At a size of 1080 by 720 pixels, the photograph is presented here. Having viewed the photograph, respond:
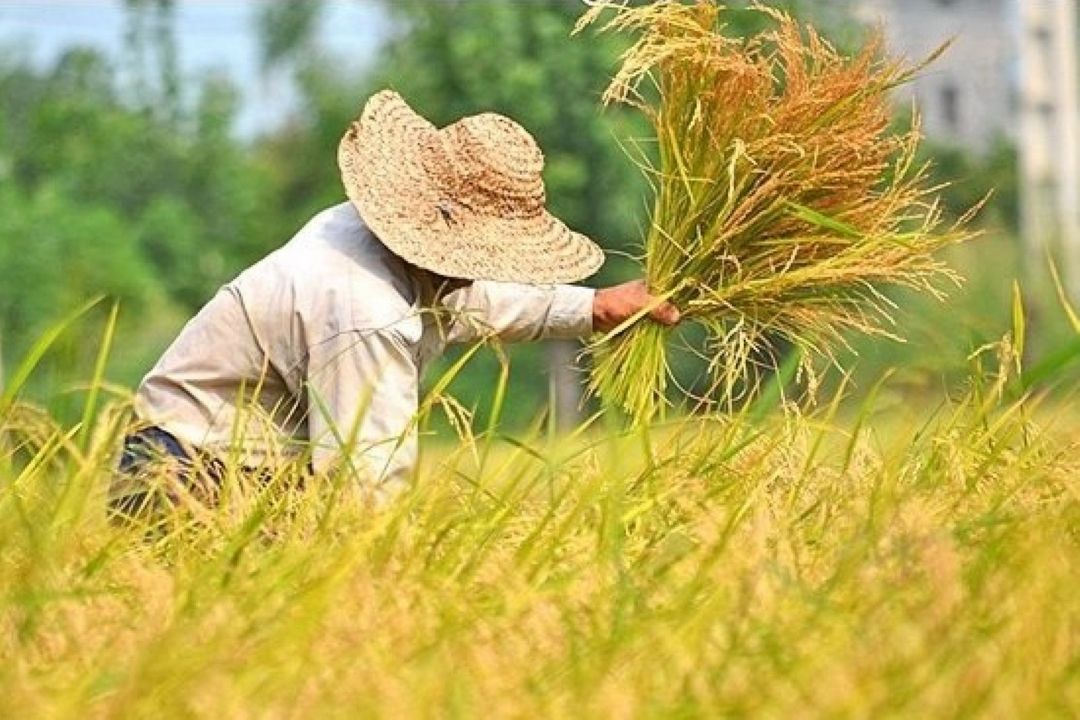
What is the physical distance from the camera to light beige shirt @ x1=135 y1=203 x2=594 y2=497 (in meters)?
4.93

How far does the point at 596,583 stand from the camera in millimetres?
4098

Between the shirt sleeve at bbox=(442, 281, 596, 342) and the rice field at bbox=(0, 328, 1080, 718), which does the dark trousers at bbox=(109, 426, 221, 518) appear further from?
the shirt sleeve at bbox=(442, 281, 596, 342)

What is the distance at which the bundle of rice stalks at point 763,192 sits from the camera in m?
5.17

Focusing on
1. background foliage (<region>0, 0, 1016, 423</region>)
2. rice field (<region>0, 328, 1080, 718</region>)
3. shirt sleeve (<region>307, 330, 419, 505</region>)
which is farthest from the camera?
background foliage (<region>0, 0, 1016, 423</region>)

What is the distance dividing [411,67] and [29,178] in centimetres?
482

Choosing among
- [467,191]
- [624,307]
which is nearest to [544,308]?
[624,307]

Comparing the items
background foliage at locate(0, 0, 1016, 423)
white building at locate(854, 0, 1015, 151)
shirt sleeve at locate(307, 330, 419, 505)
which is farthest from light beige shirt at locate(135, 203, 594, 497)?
white building at locate(854, 0, 1015, 151)

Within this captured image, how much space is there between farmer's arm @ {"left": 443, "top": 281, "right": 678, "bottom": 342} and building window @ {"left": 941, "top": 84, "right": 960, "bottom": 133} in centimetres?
4093

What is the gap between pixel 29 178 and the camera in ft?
99.9

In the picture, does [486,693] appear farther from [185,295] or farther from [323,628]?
[185,295]

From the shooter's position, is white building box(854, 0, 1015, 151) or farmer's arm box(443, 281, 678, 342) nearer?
farmer's arm box(443, 281, 678, 342)

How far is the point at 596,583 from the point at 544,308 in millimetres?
1397

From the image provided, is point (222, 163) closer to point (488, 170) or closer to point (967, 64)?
point (967, 64)

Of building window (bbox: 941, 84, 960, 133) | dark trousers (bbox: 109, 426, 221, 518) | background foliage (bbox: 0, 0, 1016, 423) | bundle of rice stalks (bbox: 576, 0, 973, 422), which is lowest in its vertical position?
building window (bbox: 941, 84, 960, 133)
